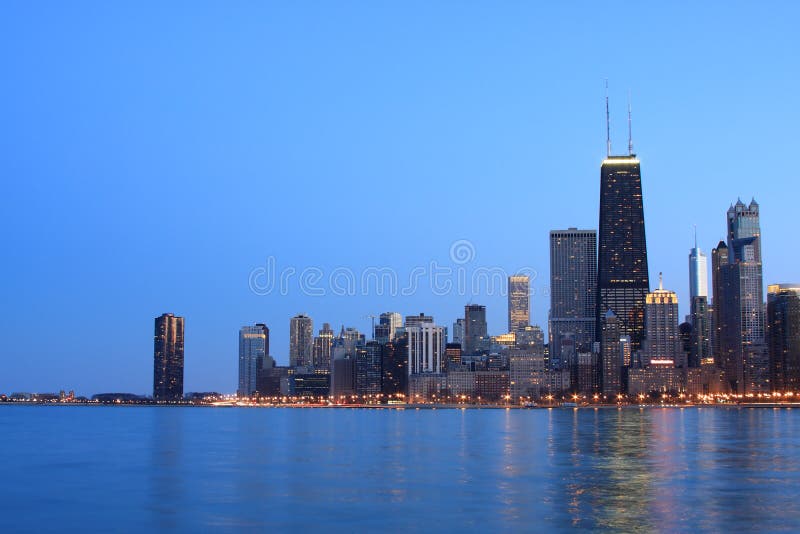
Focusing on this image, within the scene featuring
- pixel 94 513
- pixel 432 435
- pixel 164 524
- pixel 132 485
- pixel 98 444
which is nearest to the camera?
pixel 164 524

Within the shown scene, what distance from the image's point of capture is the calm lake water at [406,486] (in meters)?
52.1

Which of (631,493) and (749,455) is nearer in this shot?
(631,493)

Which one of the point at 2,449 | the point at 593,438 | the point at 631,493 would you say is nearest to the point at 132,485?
the point at 631,493

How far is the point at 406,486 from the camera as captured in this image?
6669 cm

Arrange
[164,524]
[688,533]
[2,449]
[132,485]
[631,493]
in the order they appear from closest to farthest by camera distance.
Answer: [688,533]
[164,524]
[631,493]
[132,485]
[2,449]

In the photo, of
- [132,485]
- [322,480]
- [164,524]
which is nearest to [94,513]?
[164,524]

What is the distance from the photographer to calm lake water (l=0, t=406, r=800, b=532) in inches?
2050

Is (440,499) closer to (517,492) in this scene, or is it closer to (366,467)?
(517,492)

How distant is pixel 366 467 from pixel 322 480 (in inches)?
440

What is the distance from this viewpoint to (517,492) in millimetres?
62781

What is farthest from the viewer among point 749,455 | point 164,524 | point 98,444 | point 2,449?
point 98,444

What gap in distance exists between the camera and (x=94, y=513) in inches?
2234

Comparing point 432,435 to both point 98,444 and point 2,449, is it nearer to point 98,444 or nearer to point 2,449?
point 98,444

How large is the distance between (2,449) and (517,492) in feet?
235
